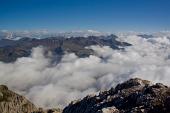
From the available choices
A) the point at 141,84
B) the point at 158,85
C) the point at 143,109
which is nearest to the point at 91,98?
the point at 141,84

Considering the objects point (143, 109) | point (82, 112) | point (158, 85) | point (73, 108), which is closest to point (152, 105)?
point (143, 109)

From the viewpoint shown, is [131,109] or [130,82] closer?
[131,109]

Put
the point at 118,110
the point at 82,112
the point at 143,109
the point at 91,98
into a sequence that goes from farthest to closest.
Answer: the point at 91,98, the point at 82,112, the point at 118,110, the point at 143,109

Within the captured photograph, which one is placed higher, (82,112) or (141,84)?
(141,84)

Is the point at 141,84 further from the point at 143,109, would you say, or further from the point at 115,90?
the point at 143,109

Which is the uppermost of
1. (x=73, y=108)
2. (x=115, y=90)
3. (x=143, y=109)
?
(x=143, y=109)

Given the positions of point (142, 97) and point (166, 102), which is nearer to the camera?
point (166, 102)

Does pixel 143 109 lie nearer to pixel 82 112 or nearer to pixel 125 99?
pixel 125 99

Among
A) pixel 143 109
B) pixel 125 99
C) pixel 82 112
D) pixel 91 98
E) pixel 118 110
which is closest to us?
→ pixel 143 109

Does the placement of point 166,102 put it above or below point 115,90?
above
